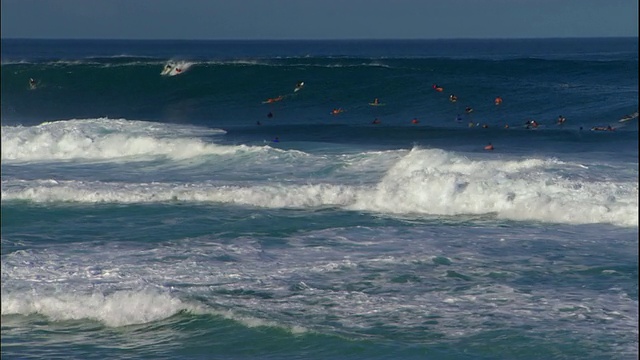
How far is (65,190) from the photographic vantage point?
20.6m

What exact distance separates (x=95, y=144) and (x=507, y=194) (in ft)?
40.8

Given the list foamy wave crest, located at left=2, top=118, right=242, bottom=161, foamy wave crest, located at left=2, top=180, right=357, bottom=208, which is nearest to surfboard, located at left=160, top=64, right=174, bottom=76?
foamy wave crest, located at left=2, top=118, right=242, bottom=161

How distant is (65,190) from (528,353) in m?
11.9

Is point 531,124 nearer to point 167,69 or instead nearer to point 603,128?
point 603,128

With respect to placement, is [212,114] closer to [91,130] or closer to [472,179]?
[91,130]

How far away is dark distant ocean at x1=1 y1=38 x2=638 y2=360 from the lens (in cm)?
1163

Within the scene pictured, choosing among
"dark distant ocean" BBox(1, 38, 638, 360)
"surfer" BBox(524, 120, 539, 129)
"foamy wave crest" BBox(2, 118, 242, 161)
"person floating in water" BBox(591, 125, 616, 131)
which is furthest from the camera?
"surfer" BBox(524, 120, 539, 129)

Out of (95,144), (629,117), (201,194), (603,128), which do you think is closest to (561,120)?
(629,117)

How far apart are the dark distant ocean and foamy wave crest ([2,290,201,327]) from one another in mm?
23

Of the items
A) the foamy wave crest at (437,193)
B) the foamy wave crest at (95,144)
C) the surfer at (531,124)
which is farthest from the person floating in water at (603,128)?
the foamy wave crest at (95,144)

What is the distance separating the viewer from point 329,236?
16.5 m

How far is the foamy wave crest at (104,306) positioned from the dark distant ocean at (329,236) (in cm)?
2

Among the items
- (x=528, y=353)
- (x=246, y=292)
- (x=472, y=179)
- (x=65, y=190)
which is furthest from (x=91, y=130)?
(x=528, y=353)

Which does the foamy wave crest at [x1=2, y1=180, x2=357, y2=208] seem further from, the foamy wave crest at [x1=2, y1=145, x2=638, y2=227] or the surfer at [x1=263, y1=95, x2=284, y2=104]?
the surfer at [x1=263, y1=95, x2=284, y2=104]
